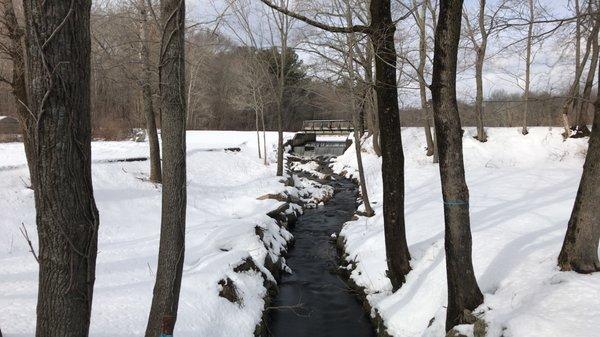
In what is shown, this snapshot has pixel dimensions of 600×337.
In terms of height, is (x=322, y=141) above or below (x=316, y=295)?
above

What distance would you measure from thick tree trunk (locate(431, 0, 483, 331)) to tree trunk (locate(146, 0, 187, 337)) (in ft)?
9.04

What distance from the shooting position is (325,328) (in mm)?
6914

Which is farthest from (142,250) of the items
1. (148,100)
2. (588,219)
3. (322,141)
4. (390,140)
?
(322,141)

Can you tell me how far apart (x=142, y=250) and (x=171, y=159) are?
5.55m

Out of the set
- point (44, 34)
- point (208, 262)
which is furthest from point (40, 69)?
point (208, 262)

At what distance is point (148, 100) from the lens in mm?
12492

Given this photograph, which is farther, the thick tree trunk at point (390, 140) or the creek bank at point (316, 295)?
the creek bank at point (316, 295)

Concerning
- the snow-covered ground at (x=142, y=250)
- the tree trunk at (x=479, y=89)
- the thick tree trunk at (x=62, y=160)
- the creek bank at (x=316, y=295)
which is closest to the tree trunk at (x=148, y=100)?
the snow-covered ground at (x=142, y=250)

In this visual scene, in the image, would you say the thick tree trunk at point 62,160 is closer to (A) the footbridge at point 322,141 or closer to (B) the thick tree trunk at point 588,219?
(B) the thick tree trunk at point 588,219

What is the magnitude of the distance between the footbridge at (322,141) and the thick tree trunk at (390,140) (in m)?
23.4

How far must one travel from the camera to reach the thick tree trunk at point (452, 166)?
14.0 ft

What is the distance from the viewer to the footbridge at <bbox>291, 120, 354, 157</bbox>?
106ft

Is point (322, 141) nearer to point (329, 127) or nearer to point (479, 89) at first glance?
point (329, 127)

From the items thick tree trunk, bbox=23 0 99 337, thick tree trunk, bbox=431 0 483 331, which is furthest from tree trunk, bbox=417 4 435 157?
thick tree trunk, bbox=23 0 99 337
